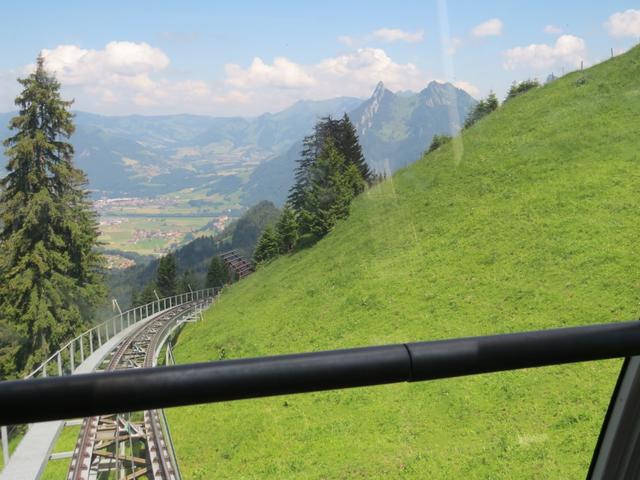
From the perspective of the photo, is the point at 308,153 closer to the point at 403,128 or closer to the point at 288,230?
the point at 288,230

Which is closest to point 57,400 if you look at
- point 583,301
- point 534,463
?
point 534,463

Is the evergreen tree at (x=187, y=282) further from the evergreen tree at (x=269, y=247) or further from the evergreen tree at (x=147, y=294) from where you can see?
the evergreen tree at (x=269, y=247)

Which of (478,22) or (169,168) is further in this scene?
(169,168)

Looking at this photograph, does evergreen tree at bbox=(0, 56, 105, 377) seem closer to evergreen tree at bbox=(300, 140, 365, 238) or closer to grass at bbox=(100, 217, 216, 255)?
grass at bbox=(100, 217, 216, 255)

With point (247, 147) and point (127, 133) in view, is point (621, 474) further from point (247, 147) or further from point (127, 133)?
point (247, 147)

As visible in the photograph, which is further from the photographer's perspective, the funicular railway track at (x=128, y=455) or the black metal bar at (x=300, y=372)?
the funicular railway track at (x=128, y=455)

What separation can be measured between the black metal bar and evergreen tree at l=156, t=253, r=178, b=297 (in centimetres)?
1480

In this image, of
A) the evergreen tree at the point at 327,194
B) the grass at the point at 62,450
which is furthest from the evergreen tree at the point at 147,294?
the grass at the point at 62,450

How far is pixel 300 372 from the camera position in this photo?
868 millimetres

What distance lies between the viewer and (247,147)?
961 centimetres

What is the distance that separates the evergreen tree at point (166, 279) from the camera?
1576 cm

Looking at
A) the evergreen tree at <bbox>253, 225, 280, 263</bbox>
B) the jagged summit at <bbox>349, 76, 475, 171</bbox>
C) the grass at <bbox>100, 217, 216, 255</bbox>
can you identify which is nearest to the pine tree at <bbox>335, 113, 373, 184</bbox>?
the jagged summit at <bbox>349, 76, 475, 171</bbox>

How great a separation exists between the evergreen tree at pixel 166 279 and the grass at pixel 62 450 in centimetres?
1335

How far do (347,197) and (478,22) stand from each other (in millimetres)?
10006
